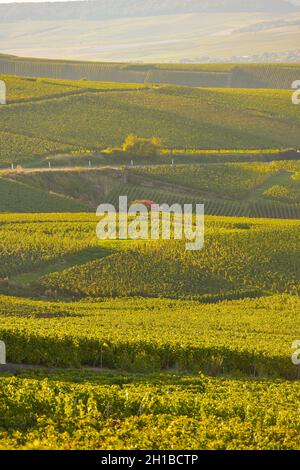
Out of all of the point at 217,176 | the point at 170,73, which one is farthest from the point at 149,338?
the point at 170,73

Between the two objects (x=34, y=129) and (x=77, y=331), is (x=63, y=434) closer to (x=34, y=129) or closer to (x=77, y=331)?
(x=77, y=331)

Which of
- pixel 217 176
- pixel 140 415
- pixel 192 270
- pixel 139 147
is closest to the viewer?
pixel 140 415

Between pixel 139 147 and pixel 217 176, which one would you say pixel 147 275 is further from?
pixel 139 147

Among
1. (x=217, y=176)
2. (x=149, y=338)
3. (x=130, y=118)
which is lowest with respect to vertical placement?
(x=149, y=338)

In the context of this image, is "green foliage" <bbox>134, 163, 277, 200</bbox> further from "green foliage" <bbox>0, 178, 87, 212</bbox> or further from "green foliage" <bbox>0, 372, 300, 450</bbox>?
"green foliage" <bbox>0, 372, 300, 450</bbox>

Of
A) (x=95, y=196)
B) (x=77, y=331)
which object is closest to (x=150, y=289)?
(x=77, y=331)

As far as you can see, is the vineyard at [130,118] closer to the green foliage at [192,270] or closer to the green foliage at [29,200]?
the green foliage at [29,200]

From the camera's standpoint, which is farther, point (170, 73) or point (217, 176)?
point (170, 73)

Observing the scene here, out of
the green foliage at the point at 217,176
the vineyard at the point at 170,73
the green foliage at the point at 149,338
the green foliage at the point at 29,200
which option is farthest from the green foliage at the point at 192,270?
the vineyard at the point at 170,73

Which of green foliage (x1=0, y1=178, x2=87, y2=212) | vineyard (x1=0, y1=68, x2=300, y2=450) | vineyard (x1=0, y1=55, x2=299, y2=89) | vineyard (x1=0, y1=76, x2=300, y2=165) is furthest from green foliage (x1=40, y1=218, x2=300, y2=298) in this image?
vineyard (x1=0, y1=55, x2=299, y2=89)
